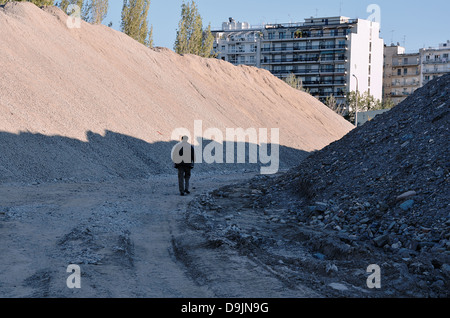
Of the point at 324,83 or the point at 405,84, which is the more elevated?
the point at 405,84

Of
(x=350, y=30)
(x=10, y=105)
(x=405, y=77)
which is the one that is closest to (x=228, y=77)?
(x=10, y=105)

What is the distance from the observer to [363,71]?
323ft

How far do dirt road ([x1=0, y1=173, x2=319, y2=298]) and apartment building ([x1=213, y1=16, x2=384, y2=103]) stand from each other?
3417 inches

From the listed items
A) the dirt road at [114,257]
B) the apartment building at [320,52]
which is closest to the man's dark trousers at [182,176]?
the dirt road at [114,257]

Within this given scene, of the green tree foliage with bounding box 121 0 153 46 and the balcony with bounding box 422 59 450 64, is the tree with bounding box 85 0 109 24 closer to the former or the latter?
the green tree foliage with bounding box 121 0 153 46

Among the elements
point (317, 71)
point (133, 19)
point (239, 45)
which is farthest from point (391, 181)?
point (239, 45)

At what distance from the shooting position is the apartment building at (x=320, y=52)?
313 feet

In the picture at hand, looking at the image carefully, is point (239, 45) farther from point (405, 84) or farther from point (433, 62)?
point (433, 62)

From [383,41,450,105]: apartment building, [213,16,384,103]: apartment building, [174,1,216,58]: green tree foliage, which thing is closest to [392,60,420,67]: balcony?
[383,41,450,105]: apartment building

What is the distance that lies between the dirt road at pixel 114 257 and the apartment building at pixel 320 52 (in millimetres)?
86792

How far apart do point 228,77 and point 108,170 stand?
1036 inches

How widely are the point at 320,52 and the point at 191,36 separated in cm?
4283

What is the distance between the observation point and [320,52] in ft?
317

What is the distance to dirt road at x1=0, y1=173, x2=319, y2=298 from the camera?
211 inches
